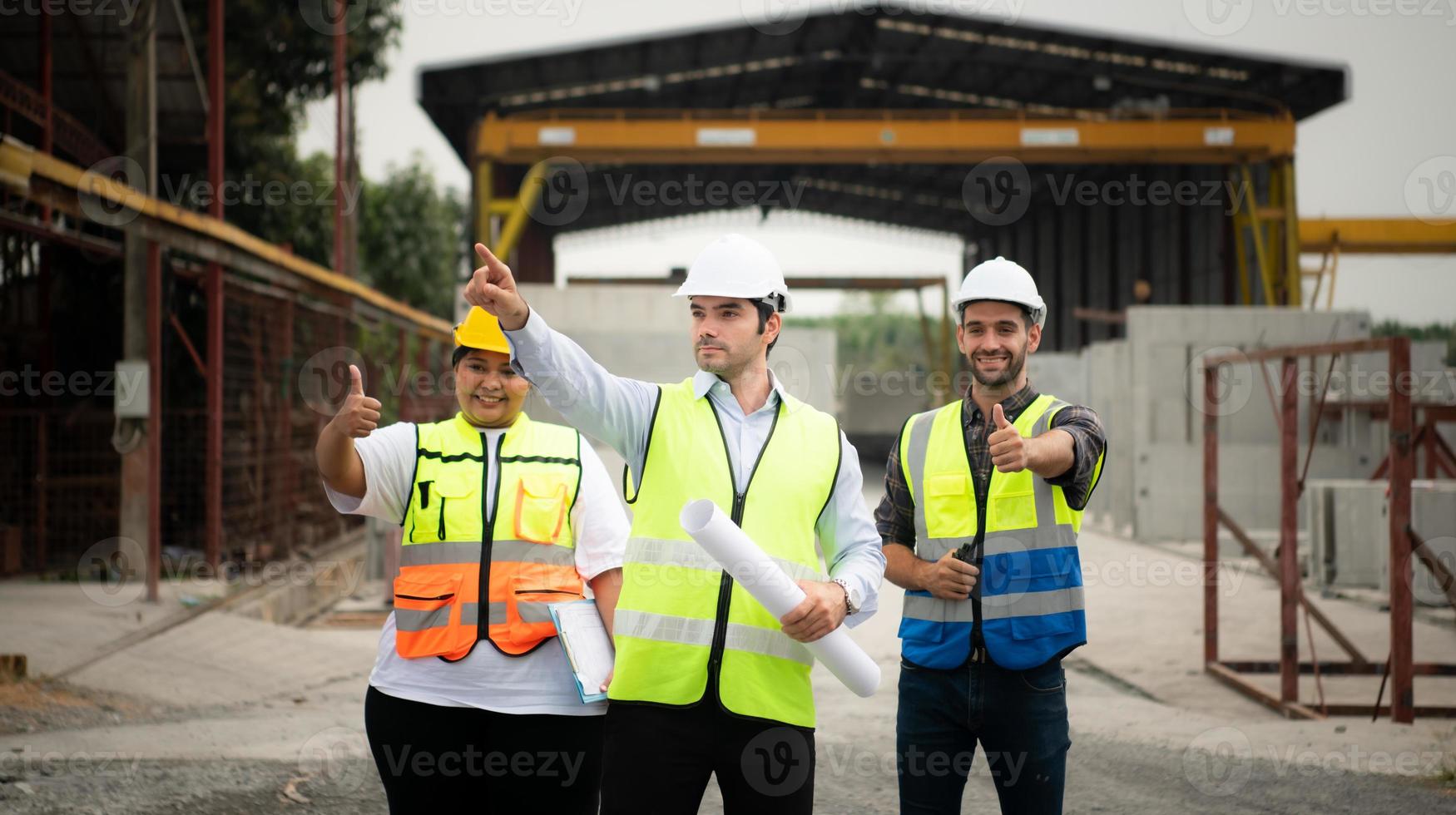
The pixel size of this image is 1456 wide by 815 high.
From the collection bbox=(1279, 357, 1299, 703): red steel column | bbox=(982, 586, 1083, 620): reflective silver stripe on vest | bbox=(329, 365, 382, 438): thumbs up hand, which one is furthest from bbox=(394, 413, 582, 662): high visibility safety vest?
bbox=(1279, 357, 1299, 703): red steel column

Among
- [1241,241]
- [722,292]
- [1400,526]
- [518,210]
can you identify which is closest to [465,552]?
[722,292]

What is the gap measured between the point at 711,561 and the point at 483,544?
0.73 meters

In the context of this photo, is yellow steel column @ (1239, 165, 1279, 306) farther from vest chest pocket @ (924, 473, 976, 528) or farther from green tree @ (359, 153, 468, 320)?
vest chest pocket @ (924, 473, 976, 528)

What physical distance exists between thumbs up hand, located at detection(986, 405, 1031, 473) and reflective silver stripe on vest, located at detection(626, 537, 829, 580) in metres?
0.58

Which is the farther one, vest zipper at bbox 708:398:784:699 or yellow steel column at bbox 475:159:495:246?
yellow steel column at bbox 475:159:495:246

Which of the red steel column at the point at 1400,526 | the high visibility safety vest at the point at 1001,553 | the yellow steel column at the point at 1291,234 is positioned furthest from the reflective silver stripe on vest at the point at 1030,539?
the yellow steel column at the point at 1291,234

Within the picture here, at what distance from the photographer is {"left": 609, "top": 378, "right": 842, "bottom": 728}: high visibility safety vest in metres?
2.74

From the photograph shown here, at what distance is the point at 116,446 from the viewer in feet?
31.7

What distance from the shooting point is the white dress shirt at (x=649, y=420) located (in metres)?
2.63

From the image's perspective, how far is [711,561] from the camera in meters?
2.77

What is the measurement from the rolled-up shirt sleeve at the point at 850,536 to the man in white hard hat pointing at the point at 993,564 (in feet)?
1.22

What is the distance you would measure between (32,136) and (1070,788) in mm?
14798

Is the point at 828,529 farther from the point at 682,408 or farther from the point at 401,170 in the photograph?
the point at 401,170

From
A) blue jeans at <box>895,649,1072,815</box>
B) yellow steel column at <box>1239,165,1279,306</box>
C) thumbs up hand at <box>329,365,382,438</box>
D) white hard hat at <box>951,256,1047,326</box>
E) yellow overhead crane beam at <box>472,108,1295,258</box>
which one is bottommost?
blue jeans at <box>895,649,1072,815</box>
